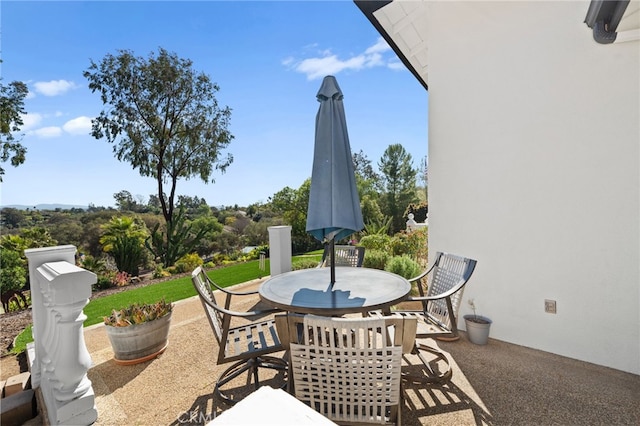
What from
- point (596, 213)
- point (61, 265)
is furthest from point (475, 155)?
point (61, 265)

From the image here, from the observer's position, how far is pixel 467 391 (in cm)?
268

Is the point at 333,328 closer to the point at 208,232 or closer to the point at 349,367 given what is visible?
the point at 349,367

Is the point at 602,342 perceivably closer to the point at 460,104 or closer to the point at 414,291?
the point at 414,291

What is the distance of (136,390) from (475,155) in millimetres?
4706

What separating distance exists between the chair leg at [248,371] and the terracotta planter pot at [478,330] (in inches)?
92.4

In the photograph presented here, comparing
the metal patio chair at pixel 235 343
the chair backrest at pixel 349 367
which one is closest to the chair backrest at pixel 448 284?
the chair backrest at pixel 349 367

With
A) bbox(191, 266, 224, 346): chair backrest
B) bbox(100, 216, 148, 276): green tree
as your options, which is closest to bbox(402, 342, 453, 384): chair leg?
bbox(191, 266, 224, 346): chair backrest

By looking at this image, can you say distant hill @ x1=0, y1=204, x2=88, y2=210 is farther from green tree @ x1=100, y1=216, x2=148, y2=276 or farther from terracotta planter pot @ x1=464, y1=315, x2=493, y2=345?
terracotta planter pot @ x1=464, y1=315, x2=493, y2=345

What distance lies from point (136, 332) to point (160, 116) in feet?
42.2

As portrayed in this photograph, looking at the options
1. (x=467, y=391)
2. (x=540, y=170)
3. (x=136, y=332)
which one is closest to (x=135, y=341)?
(x=136, y=332)

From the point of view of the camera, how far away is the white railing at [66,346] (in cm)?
206

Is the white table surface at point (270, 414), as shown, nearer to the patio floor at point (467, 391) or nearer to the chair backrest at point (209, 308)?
the chair backrest at point (209, 308)

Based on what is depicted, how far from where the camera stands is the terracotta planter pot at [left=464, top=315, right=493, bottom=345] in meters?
3.59

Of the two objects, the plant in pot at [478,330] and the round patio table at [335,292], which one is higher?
the round patio table at [335,292]
